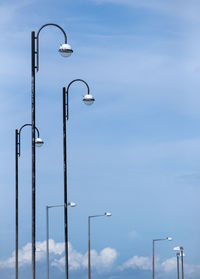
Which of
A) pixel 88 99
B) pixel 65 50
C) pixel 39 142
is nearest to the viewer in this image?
pixel 65 50

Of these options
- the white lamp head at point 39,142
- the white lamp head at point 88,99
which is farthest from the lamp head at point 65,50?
the white lamp head at point 39,142

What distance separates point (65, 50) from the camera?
98.0 ft

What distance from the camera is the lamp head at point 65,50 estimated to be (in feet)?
98.0

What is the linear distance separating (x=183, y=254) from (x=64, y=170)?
61.6m

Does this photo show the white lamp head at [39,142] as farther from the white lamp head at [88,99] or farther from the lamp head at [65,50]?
the lamp head at [65,50]

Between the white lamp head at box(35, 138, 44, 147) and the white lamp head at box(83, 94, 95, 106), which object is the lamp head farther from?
the white lamp head at box(35, 138, 44, 147)

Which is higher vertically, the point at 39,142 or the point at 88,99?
the point at 88,99

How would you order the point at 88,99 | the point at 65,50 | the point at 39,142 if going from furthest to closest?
the point at 39,142
the point at 88,99
the point at 65,50

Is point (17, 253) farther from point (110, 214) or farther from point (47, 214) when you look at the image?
point (110, 214)

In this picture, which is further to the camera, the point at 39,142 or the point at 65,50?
the point at 39,142

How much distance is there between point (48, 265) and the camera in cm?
5853

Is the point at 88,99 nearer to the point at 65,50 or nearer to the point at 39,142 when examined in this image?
the point at 65,50

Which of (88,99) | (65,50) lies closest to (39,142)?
(88,99)

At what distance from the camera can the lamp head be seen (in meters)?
29.9
